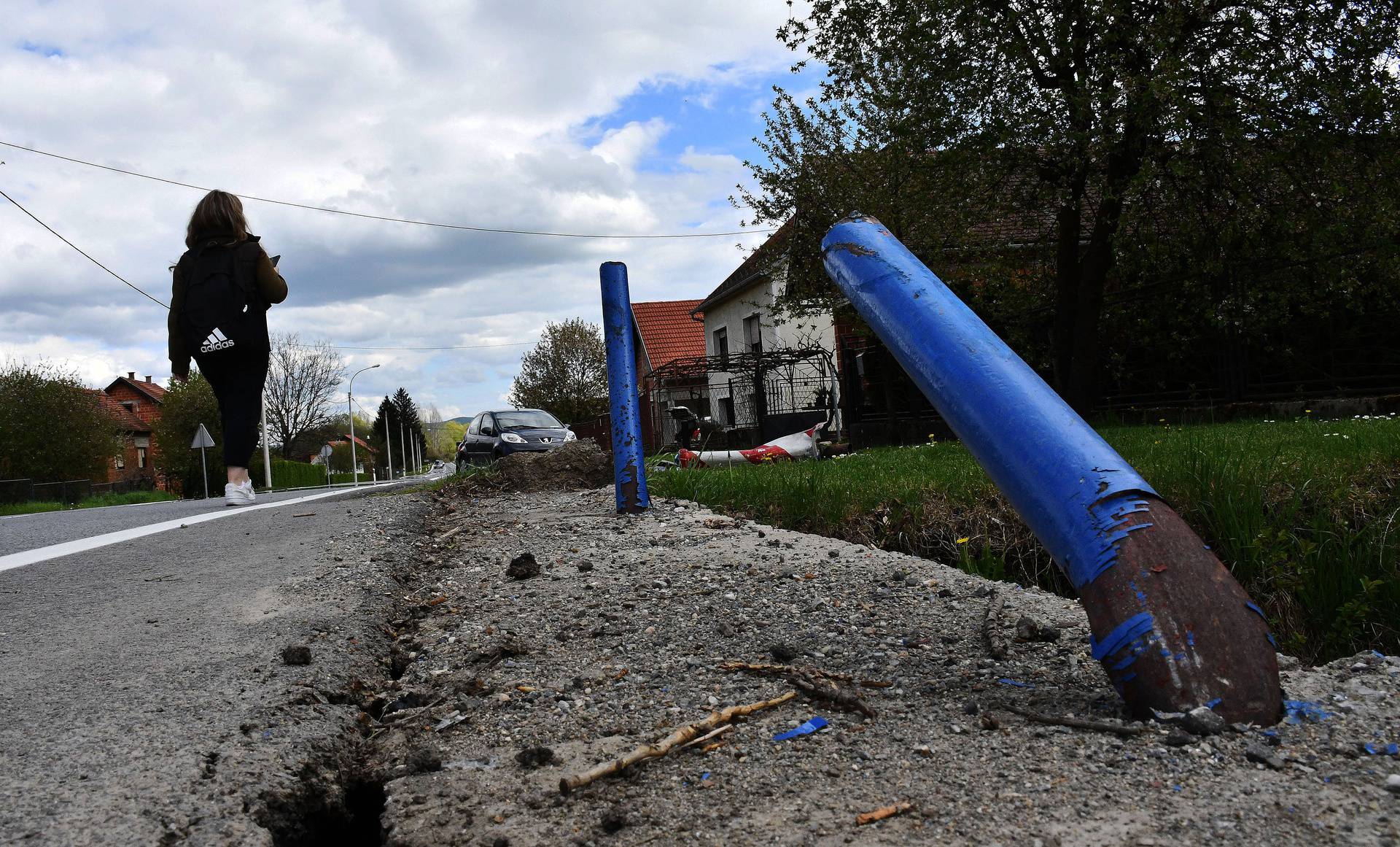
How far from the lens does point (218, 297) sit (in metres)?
5.88

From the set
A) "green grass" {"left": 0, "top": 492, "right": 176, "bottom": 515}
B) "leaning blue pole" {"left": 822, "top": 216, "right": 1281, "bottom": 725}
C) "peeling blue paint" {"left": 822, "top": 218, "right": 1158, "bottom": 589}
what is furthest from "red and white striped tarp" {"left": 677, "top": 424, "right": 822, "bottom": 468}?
"green grass" {"left": 0, "top": 492, "right": 176, "bottom": 515}

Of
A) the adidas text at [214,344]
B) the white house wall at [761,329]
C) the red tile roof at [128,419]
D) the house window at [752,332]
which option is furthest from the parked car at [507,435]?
the red tile roof at [128,419]

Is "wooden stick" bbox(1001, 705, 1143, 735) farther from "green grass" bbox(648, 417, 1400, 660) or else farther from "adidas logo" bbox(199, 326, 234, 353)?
"adidas logo" bbox(199, 326, 234, 353)

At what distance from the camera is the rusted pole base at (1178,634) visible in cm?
149

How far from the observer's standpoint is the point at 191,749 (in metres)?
1.65

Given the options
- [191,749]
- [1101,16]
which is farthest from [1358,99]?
[191,749]

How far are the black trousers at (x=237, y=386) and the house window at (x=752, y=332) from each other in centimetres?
2252

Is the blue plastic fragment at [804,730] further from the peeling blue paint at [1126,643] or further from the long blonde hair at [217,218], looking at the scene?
the long blonde hair at [217,218]

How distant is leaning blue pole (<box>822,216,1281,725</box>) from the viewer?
1506mm

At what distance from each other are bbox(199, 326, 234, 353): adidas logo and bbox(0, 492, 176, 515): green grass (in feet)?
29.1

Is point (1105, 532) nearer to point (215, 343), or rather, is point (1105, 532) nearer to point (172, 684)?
point (172, 684)

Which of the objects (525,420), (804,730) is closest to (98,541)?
(804,730)

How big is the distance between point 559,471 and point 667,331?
33286 mm

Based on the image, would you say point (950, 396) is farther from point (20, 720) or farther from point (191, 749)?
point (20, 720)
